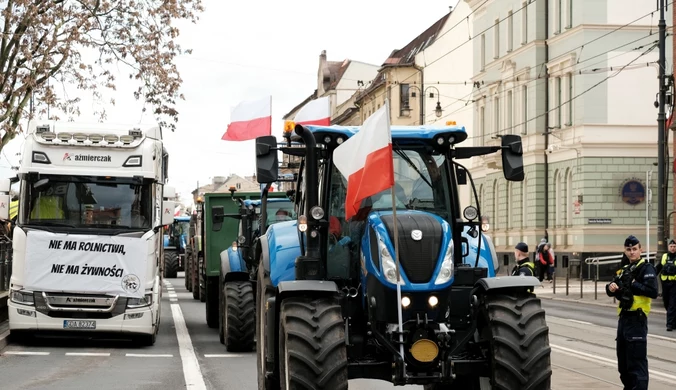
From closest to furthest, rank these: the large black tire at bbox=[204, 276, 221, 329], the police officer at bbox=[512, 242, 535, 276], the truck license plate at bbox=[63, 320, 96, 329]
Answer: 1. the police officer at bbox=[512, 242, 535, 276]
2. the truck license plate at bbox=[63, 320, 96, 329]
3. the large black tire at bbox=[204, 276, 221, 329]

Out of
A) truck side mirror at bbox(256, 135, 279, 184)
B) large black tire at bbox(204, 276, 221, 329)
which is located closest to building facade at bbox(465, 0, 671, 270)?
large black tire at bbox(204, 276, 221, 329)

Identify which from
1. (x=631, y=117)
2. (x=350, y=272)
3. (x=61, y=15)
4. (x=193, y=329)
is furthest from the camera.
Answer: (x=631, y=117)

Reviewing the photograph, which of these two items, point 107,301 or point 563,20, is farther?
point 563,20

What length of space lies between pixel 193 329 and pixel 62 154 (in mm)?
5000

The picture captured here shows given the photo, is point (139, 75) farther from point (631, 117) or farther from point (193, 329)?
point (631, 117)

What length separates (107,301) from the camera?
18.8 m

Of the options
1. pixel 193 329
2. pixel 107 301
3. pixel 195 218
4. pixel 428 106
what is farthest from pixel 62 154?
pixel 428 106

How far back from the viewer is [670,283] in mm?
25766

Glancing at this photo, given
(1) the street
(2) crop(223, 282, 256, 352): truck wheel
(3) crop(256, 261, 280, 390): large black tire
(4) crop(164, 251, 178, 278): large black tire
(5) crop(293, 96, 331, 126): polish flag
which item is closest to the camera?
(3) crop(256, 261, 280, 390): large black tire

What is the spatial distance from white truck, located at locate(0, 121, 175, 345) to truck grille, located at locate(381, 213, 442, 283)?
10473 millimetres

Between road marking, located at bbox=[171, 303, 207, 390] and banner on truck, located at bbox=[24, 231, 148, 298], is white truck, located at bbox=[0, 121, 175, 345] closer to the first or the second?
banner on truck, located at bbox=[24, 231, 148, 298]

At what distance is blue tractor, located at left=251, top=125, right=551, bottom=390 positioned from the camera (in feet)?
29.4

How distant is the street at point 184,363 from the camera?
14.1m

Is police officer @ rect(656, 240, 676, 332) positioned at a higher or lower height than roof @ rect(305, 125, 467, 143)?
lower
